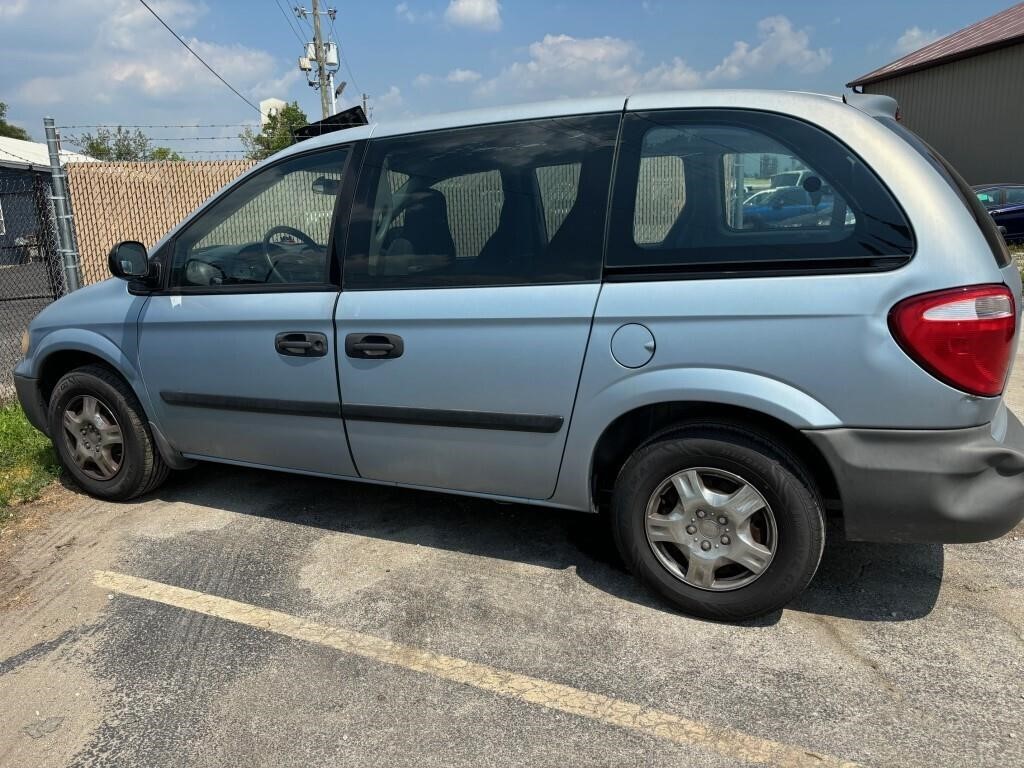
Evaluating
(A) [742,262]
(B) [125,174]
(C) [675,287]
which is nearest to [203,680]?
(C) [675,287]

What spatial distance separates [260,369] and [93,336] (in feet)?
3.85

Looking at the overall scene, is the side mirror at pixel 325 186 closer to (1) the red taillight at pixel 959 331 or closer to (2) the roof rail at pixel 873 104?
(2) the roof rail at pixel 873 104

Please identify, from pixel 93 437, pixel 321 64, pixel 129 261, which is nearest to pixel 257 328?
pixel 129 261

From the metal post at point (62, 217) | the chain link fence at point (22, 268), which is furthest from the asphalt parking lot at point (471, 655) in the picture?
the chain link fence at point (22, 268)

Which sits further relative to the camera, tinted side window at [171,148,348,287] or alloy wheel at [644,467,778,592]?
tinted side window at [171,148,348,287]

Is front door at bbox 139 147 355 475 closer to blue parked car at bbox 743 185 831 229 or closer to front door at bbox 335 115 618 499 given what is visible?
front door at bbox 335 115 618 499

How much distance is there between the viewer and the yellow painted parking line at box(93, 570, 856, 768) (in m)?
2.22

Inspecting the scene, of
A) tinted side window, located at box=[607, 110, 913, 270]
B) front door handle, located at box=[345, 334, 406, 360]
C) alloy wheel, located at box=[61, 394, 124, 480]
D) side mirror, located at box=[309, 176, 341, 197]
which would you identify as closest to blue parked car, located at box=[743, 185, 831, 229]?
tinted side window, located at box=[607, 110, 913, 270]

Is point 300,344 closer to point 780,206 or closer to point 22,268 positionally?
point 780,206

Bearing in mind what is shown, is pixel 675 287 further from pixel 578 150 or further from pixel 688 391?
pixel 578 150

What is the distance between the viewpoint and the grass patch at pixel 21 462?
14.4 ft

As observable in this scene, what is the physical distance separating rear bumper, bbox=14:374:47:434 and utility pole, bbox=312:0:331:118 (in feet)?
84.2

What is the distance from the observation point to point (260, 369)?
350cm

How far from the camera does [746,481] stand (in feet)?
8.83
